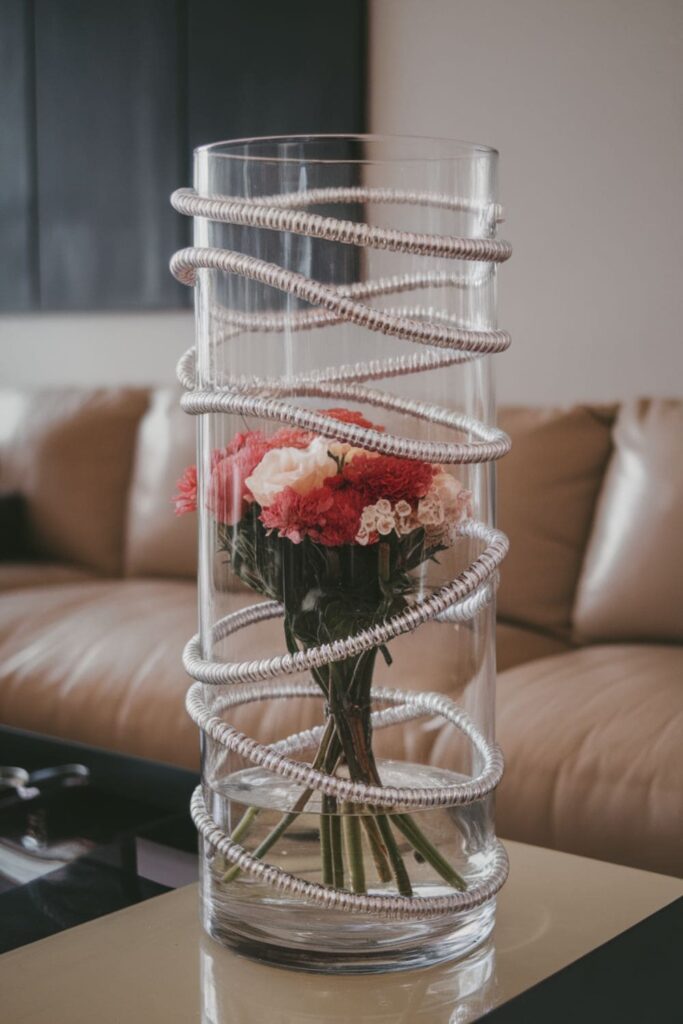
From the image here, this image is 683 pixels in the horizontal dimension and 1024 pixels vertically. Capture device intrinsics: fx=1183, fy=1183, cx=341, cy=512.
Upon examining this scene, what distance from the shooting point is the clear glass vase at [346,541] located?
2.19 feet

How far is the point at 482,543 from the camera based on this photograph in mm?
730

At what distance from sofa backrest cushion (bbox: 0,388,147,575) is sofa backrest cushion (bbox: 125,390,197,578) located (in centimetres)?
6

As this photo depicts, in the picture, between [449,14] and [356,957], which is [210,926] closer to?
[356,957]

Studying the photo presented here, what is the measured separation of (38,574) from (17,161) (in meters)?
1.38

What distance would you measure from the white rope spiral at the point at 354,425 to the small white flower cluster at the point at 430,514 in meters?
0.02

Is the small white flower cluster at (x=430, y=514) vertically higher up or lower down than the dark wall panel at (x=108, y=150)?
lower down

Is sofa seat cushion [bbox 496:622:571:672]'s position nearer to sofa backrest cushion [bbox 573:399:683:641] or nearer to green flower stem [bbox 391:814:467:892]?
sofa backrest cushion [bbox 573:399:683:641]

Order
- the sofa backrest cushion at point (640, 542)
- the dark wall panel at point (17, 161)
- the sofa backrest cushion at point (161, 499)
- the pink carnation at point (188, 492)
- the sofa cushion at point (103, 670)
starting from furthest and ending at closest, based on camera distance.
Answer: the dark wall panel at point (17, 161) < the sofa backrest cushion at point (161, 499) < the sofa backrest cushion at point (640, 542) < the sofa cushion at point (103, 670) < the pink carnation at point (188, 492)

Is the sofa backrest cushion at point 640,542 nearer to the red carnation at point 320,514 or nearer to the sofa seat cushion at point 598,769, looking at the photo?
the sofa seat cushion at point 598,769

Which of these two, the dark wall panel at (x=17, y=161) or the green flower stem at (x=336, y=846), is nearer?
the green flower stem at (x=336, y=846)

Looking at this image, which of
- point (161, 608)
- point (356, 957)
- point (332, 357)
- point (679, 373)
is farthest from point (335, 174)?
point (679, 373)

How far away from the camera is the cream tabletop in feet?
2.21

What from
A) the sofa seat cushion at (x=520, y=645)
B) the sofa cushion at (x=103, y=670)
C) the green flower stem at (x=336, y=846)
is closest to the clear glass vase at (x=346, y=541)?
the green flower stem at (x=336, y=846)

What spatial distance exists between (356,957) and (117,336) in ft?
8.99
